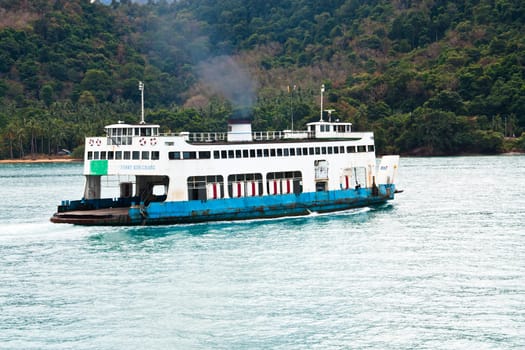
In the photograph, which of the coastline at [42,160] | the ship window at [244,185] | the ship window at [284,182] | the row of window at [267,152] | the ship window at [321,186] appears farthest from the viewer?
the coastline at [42,160]

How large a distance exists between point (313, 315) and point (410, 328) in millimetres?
3640

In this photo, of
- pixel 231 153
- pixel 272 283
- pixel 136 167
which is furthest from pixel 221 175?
pixel 272 283

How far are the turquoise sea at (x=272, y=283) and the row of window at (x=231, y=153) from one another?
410 cm

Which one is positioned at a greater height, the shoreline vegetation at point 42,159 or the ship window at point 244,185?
the shoreline vegetation at point 42,159

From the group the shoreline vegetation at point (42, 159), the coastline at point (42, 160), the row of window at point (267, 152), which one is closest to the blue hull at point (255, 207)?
the row of window at point (267, 152)

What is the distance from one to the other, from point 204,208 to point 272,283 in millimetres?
15573

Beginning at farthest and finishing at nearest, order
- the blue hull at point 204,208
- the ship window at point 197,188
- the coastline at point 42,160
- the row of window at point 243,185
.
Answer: the coastline at point 42,160
the row of window at point 243,185
the ship window at point 197,188
the blue hull at point 204,208

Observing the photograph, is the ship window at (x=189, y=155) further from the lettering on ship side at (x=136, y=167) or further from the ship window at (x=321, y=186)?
the ship window at (x=321, y=186)

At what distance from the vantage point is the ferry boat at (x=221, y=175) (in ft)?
170

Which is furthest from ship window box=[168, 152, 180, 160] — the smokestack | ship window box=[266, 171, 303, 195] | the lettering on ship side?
the smokestack

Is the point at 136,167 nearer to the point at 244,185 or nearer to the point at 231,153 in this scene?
the point at 231,153

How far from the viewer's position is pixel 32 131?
478ft

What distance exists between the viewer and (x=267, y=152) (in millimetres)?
56688

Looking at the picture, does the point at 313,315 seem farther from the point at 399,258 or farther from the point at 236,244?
the point at 236,244
